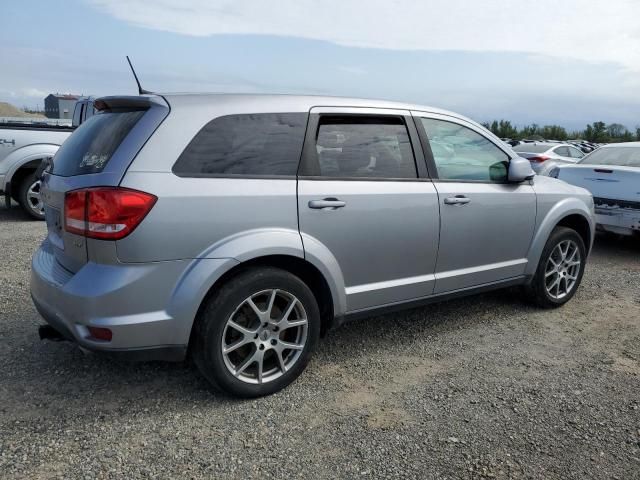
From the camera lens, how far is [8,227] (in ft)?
25.6

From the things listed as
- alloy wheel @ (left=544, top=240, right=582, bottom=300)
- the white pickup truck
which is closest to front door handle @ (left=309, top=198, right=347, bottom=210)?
alloy wheel @ (left=544, top=240, right=582, bottom=300)

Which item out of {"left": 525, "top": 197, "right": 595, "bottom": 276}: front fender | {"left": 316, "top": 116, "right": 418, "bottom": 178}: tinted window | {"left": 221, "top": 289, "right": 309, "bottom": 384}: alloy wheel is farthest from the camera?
{"left": 525, "top": 197, "right": 595, "bottom": 276}: front fender

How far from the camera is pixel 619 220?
6812 mm

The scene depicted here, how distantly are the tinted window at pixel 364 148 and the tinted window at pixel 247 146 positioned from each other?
0.19 metres

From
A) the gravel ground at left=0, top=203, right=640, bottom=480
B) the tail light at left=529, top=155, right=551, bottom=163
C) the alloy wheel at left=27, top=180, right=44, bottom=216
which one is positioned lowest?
the gravel ground at left=0, top=203, right=640, bottom=480

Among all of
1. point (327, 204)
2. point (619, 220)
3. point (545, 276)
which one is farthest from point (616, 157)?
point (327, 204)

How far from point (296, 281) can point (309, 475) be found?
3.50 ft

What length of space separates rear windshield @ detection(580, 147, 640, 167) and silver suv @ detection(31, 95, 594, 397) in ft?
14.0

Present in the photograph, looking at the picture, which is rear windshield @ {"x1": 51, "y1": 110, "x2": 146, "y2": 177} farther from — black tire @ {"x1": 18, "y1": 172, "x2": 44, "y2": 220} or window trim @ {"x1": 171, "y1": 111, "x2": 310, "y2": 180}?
black tire @ {"x1": 18, "y1": 172, "x2": 44, "y2": 220}

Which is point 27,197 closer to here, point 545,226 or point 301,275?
point 301,275

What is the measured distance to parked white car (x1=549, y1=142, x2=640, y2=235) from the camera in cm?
671

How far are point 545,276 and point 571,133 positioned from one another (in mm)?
35132

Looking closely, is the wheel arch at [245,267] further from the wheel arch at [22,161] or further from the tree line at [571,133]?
the tree line at [571,133]

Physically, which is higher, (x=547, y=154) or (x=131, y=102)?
(x=131, y=102)
